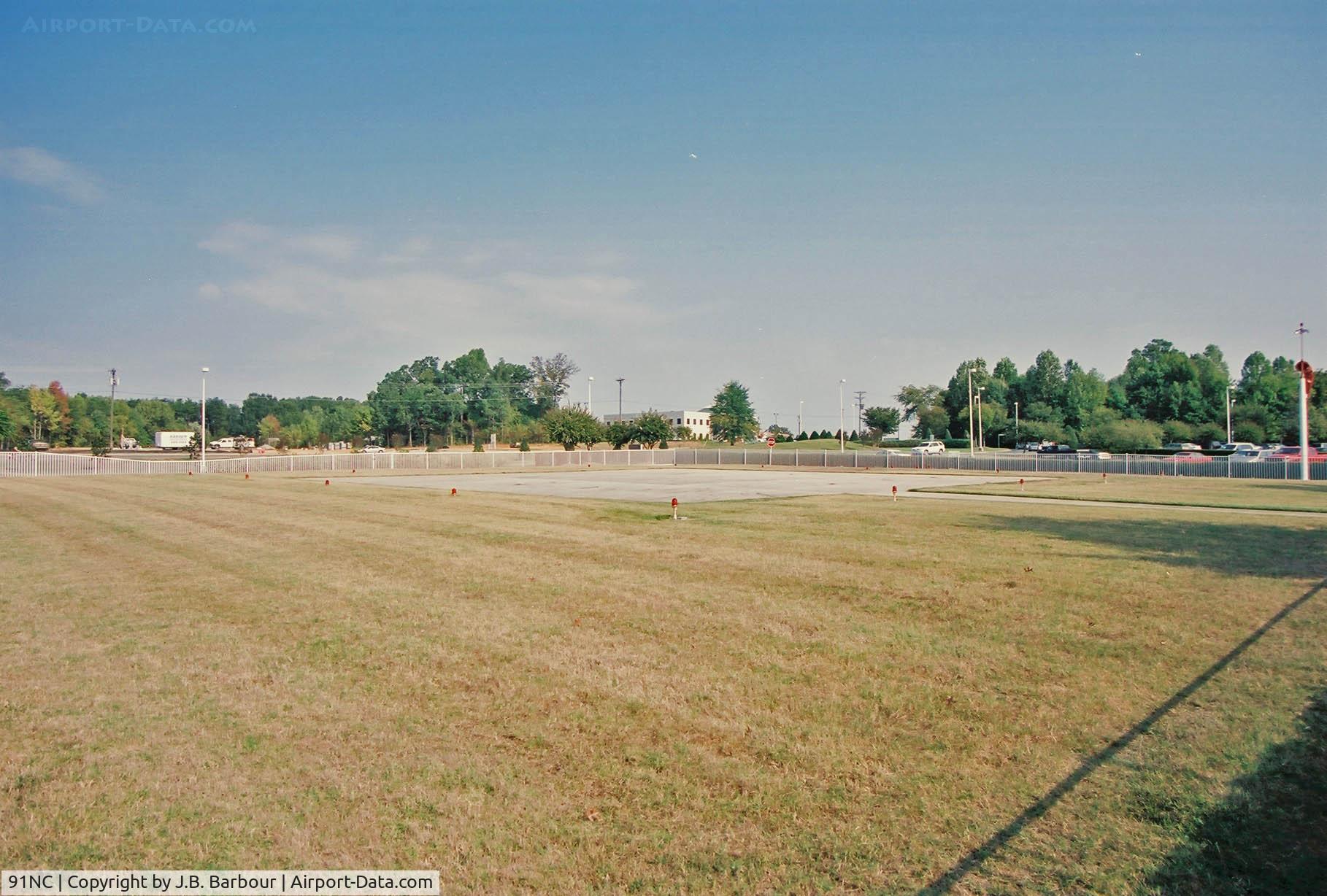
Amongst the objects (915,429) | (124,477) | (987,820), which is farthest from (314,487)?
(915,429)

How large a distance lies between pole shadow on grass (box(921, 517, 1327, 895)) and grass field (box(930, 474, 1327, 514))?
28.4 ft

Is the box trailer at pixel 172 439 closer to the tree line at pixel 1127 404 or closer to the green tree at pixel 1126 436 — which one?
the tree line at pixel 1127 404

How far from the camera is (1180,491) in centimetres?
3272

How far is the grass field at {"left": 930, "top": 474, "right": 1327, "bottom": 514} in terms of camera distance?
2684 cm

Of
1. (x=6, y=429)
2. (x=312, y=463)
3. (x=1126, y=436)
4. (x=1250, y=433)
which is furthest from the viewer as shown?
(x=1126, y=436)

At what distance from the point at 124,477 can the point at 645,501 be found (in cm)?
2963

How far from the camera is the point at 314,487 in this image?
111 feet

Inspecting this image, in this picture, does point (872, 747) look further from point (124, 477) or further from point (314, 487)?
point (124, 477)

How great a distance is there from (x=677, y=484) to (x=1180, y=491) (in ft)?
69.4

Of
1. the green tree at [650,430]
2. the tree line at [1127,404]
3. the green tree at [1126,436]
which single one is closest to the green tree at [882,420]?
the tree line at [1127,404]

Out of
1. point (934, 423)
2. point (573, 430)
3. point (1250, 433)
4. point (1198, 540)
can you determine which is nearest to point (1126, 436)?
point (1250, 433)

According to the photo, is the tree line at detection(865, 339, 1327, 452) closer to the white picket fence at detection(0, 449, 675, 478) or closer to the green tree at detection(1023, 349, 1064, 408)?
the green tree at detection(1023, 349, 1064, 408)

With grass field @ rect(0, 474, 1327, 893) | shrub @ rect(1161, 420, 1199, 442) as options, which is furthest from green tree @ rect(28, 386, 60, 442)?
shrub @ rect(1161, 420, 1199, 442)

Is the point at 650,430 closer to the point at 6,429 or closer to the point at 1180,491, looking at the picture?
the point at 1180,491
